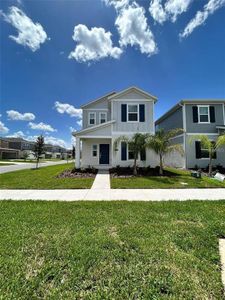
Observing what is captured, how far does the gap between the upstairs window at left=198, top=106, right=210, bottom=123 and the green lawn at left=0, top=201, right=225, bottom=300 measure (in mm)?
13475

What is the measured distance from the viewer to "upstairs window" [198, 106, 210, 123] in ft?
53.9

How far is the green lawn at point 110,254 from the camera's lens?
2.19m

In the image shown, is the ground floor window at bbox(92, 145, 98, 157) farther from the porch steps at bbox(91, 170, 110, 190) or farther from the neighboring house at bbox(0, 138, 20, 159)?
the neighboring house at bbox(0, 138, 20, 159)

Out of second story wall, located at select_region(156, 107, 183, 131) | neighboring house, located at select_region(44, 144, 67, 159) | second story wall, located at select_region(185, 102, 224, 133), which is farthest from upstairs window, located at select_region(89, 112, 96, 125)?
neighboring house, located at select_region(44, 144, 67, 159)

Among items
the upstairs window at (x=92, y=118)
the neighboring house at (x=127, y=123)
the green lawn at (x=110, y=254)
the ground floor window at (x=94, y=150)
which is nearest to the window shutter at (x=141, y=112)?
the neighboring house at (x=127, y=123)

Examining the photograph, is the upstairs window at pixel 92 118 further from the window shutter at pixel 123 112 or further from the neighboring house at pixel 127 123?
the window shutter at pixel 123 112

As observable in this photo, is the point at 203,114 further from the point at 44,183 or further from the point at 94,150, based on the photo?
the point at 44,183

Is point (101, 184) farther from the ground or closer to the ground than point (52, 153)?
closer to the ground

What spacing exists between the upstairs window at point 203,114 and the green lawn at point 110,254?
13475 mm

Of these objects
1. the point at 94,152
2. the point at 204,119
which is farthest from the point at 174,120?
the point at 94,152

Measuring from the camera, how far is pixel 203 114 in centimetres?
1645

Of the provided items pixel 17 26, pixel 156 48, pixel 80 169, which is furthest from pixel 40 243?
pixel 156 48

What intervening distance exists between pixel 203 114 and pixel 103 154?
10.7 m

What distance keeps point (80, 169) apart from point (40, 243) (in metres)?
11.2
